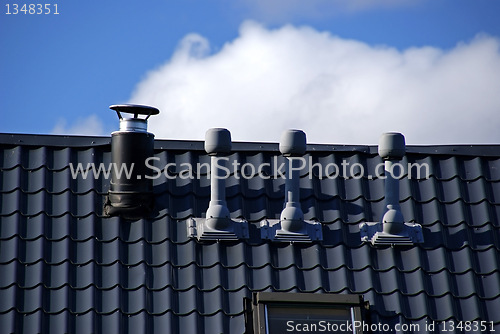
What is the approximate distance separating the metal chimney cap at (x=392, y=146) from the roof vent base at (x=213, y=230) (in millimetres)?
1610

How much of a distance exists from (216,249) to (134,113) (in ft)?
5.58

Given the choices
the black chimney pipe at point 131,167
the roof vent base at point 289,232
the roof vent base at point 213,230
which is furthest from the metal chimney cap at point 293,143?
the black chimney pipe at point 131,167

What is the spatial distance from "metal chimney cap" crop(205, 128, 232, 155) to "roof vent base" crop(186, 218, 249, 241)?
2.33 feet

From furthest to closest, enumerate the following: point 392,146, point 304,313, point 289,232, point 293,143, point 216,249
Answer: point 392,146 < point 293,143 < point 289,232 < point 216,249 < point 304,313

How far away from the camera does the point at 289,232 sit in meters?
10.2

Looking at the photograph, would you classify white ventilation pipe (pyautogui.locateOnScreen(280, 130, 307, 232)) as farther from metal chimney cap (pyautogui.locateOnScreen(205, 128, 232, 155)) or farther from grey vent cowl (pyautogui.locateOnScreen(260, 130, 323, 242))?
metal chimney cap (pyautogui.locateOnScreen(205, 128, 232, 155))

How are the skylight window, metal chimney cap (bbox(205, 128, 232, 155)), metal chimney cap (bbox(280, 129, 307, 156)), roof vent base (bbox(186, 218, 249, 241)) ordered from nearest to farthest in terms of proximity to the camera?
the skylight window, roof vent base (bbox(186, 218, 249, 241)), metal chimney cap (bbox(205, 128, 232, 155)), metal chimney cap (bbox(280, 129, 307, 156))

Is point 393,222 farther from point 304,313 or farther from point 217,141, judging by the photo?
Result: point 217,141

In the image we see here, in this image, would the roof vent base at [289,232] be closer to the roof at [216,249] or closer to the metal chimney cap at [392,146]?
the roof at [216,249]

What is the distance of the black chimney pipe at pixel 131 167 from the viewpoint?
33.5 feet

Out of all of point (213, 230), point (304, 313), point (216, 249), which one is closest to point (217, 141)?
point (213, 230)

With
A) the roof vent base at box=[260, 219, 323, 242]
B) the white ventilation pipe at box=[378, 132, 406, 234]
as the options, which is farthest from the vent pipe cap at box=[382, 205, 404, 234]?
the roof vent base at box=[260, 219, 323, 242]

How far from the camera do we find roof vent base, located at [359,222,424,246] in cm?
1020

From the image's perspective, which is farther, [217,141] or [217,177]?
[217,141]
